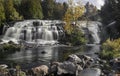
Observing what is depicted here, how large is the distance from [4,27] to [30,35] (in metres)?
9.02

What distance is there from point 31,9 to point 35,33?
26.9m

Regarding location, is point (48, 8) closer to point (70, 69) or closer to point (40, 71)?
point (70, 69)

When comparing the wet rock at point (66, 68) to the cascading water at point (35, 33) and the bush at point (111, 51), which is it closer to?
the bush at point (111, 51)

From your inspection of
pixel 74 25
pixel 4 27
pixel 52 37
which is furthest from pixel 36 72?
pixel 4 27

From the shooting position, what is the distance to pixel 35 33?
77.6 metres

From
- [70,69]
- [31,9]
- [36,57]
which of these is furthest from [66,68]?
[31,9]

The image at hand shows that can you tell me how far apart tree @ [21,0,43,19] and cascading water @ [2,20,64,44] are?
2218 cm

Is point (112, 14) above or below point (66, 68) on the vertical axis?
above

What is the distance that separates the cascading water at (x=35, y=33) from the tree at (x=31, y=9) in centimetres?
2218

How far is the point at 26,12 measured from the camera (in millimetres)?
104125

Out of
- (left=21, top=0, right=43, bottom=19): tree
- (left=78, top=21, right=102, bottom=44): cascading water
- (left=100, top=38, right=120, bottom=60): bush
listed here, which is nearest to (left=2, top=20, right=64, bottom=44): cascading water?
(left=78, top=21, right=102, bottom=44): cascading water

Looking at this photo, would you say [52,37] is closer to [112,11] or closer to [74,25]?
[74,25]

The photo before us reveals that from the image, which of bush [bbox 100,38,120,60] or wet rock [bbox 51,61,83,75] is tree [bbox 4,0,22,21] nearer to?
bush [bbox 100,38,120,60]

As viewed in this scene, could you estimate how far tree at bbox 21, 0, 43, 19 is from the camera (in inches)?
4045
